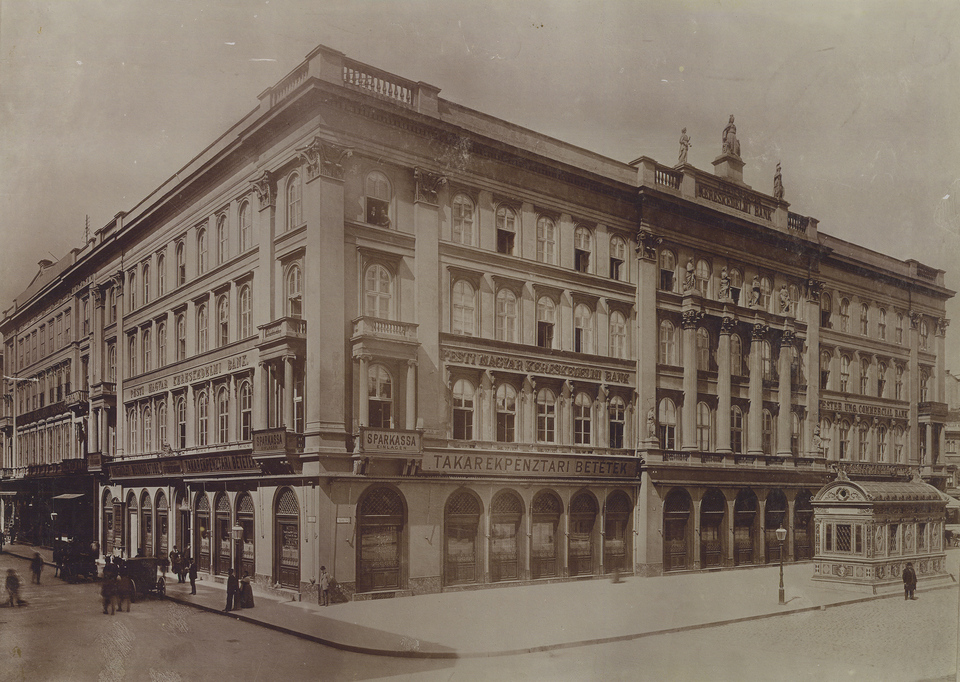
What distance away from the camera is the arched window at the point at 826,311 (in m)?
31.5

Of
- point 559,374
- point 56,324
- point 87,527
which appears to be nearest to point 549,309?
point 559,374

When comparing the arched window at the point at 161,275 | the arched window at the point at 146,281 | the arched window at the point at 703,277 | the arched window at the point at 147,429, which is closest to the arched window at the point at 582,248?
the arched window at the point at 703,277

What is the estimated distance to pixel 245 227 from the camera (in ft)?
74.9

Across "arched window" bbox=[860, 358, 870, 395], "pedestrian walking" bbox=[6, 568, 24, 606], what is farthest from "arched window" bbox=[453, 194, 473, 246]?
"arched window" bbox=[860, 358, 870, 395]

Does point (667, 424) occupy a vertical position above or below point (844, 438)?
above

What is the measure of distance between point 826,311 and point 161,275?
24.4 metres

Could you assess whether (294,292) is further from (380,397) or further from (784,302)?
(784,302)

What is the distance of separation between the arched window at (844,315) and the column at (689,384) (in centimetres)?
691

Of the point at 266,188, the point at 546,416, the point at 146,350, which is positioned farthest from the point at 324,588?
the point at 146,350

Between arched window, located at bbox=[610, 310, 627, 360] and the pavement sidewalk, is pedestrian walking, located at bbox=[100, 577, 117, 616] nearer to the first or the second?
the pavement sidewalk

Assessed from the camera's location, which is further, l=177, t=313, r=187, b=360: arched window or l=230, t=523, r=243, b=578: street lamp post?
l=177, t=313, r=187, b=360: arched window

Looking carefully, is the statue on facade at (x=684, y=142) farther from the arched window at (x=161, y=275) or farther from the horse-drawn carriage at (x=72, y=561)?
the horse-drawn carriage at (x=72, y=561)

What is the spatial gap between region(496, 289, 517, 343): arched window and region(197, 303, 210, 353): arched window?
29.5 feet

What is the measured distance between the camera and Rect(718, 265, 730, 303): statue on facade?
96.8ft
